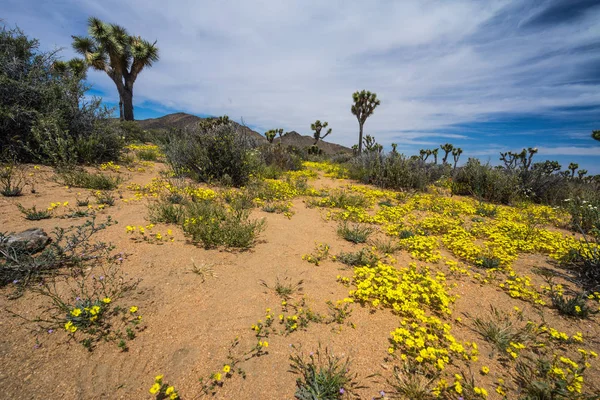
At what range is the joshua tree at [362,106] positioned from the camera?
87.9 feet

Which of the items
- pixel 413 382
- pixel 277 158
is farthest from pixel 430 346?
pixel 277 158

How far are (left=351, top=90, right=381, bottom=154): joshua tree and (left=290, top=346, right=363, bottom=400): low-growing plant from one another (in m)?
25.8

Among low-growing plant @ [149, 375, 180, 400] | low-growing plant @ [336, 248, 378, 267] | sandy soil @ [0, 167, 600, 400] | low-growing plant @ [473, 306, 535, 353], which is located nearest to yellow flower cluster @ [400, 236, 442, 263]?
sandy soil @ [0, 167, 600, 400]

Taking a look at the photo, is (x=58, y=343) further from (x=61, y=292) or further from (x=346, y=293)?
(x=346, y=293)

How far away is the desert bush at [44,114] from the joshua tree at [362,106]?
73.9 feet

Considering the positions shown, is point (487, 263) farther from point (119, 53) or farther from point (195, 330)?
point (119, 53)

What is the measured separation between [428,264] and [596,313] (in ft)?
6.32

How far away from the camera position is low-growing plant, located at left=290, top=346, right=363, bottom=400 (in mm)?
1937

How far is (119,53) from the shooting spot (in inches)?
910

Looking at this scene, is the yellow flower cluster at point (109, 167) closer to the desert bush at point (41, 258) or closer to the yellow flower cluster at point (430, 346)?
the desert bush at point (41, 258)

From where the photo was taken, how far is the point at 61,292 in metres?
2.64

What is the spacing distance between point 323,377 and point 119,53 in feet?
102

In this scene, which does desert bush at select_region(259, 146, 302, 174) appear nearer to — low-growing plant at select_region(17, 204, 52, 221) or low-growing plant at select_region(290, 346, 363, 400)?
low-growing plant at select_region(17, 204, 52, 221)

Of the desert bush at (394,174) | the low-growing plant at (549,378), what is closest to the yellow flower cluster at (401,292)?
the low-growing plant at (549,378)
